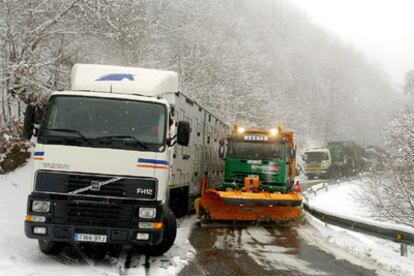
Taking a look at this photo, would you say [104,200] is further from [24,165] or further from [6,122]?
[6,122]

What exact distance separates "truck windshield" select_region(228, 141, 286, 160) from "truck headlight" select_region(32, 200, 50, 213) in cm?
813

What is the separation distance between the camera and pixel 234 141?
1456cm

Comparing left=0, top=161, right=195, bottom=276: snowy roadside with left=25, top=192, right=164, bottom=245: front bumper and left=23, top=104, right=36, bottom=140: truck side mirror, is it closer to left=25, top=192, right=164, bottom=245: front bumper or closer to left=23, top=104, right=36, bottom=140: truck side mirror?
left=25, top=192, right=164, bottom=245: front bumper

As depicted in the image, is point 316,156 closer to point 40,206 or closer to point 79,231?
point 79,231

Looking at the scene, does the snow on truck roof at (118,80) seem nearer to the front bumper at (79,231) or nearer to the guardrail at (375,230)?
the front bumper at (79,231)

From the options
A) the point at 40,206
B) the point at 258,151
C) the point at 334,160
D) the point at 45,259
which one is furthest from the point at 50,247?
the point at 334,160

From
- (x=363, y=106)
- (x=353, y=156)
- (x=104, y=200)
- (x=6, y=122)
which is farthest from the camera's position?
(x=363, y=106)

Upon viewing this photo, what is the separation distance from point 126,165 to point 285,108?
55448 millimetres

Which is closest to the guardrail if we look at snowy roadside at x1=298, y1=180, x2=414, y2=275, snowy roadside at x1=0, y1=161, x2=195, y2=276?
snowy roadside at x1=298, y1=180, x2=414, y2=275

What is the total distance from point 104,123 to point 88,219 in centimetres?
150

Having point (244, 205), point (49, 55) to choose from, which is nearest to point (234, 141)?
point (244, 205)

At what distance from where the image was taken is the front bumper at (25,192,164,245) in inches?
270

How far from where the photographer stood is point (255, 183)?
44.1 ft

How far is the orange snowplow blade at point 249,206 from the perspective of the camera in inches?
480
